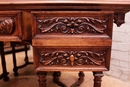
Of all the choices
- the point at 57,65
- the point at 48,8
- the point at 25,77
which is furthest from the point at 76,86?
the point at 48,8

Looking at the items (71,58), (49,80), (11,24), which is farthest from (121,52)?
(11,24)

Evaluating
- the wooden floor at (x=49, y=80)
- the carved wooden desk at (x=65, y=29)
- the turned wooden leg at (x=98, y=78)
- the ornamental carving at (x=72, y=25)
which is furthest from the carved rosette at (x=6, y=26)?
the wooden floor at (x=49, y=80)

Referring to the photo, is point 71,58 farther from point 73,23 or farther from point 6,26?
point 6,26

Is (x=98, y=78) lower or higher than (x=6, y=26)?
lower

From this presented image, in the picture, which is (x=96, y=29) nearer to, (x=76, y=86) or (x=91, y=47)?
(x=91, y=47)

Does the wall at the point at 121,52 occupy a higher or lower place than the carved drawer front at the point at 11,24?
lower

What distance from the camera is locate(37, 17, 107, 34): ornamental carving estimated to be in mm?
596

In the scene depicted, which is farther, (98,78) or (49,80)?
(49,80)

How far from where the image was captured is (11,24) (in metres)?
0.61

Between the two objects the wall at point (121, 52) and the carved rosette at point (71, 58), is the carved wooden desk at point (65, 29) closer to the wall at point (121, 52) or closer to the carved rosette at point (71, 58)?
the carved rosette at point (71, 58)

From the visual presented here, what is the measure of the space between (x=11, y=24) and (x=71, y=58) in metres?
0.28

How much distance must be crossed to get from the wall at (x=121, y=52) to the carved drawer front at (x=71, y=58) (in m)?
0.72

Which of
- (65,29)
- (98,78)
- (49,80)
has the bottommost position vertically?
(49,80)

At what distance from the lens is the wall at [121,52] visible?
1262mm
